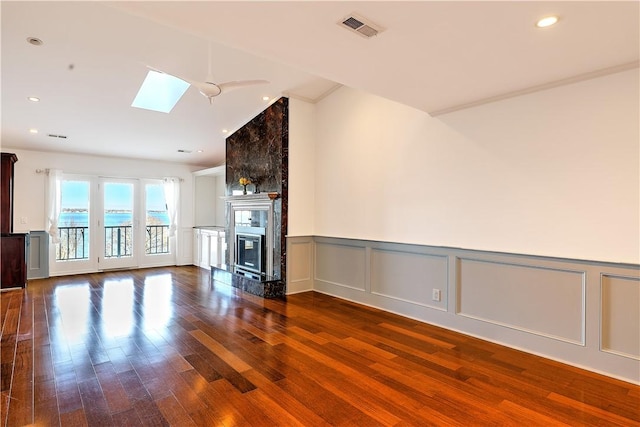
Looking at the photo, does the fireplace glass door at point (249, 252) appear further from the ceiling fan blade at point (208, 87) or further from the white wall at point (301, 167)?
the ceiling fan blade at point (208, 87)

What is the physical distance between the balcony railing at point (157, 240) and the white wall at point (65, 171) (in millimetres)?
326

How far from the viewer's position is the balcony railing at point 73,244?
6.78 m

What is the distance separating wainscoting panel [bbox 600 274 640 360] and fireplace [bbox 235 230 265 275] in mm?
Answer: 4294

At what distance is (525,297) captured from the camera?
312cm

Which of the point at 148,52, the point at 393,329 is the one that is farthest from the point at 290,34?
Answer: the point at 393,329

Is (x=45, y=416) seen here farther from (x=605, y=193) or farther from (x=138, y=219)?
(x=138, y=219)

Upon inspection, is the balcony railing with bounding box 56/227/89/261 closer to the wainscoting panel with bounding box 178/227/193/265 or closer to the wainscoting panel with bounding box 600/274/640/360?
the wainscoting panel with bounding box 178/227/193/265

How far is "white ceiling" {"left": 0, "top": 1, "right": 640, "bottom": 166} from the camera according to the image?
6.31 ft

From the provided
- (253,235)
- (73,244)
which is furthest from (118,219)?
(253,235)

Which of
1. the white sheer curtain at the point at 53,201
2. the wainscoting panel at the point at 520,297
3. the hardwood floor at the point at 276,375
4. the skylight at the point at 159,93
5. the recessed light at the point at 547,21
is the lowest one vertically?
the hardwood floor at the point at 276,375

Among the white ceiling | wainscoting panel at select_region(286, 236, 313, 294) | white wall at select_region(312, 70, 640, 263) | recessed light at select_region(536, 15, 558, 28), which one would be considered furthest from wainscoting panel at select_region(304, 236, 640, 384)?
recessed light at select_region(536, 15, 558, 28)

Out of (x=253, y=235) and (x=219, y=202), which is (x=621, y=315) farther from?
(x=219, y=202)

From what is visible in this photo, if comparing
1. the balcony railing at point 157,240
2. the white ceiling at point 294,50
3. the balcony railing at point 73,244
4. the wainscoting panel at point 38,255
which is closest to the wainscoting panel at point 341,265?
the white ceiling at point 294,50

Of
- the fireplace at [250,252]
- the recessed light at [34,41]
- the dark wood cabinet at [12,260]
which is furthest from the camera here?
the fireplace at [250,252]
